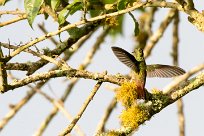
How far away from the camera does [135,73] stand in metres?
1.17

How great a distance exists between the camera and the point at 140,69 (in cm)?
118

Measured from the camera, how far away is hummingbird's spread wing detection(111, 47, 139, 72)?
3.70 ft

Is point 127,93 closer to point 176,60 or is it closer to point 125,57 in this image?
point 125,57

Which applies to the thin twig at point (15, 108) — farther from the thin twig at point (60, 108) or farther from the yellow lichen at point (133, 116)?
the yellow lichen at point (133, 116)

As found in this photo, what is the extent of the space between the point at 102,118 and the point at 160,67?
788 mm

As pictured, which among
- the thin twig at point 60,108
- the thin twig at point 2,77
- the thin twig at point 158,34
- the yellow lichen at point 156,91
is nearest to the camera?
the thin twig at point 2,77

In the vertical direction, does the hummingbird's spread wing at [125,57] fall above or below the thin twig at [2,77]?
above

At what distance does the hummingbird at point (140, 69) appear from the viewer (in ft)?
3.74

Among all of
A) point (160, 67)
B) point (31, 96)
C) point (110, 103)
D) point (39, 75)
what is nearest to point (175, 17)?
point (110, 103)

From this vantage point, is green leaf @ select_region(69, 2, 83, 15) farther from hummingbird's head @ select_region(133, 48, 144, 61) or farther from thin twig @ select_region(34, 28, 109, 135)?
thin twig @ select_region(34, 28, 109, 135)

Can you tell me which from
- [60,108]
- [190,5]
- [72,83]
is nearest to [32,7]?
[190,5]

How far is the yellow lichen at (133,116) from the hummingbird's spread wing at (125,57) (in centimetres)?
9

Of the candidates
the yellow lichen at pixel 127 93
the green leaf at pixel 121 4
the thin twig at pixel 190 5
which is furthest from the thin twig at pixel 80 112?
the thin twig at pixel 190 5

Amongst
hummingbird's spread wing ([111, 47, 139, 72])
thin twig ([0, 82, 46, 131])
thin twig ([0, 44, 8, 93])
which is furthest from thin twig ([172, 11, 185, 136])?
thin twig ([0, 44, 8, 93])
